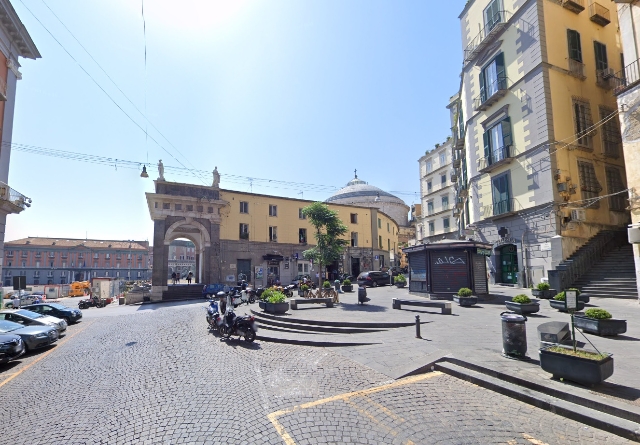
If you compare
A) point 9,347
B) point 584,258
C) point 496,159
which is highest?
point 496,159

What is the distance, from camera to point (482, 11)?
23.2 meters

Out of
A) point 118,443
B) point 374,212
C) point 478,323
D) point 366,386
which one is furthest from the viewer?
point 374,212

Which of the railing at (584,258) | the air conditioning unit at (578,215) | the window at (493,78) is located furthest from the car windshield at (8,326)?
the window at (493,78)

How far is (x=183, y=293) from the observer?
102ft

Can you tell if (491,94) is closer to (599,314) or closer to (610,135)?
(610,135)

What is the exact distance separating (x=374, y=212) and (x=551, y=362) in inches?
1593

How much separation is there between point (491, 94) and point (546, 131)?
5.28 m

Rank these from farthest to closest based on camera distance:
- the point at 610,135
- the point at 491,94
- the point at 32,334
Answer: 1. the point at 491,94
2. the point at 610,135
3. the point at 32,334

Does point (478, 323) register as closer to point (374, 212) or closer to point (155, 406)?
point (155, 406)

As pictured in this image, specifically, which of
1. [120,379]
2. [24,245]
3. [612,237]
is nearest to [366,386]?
[120,379]

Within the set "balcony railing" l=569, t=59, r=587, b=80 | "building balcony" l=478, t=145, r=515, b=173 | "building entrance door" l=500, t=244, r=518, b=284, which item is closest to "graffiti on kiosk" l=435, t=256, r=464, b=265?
"building entrance door" l=500, t=244, r=518, b=284

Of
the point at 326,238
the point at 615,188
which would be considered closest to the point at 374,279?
the point at 326,238

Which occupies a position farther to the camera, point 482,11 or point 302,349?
point 482,11

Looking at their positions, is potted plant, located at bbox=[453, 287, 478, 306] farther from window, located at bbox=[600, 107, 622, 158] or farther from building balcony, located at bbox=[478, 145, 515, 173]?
window, located at bbox=[600, 107, 622, 158]
